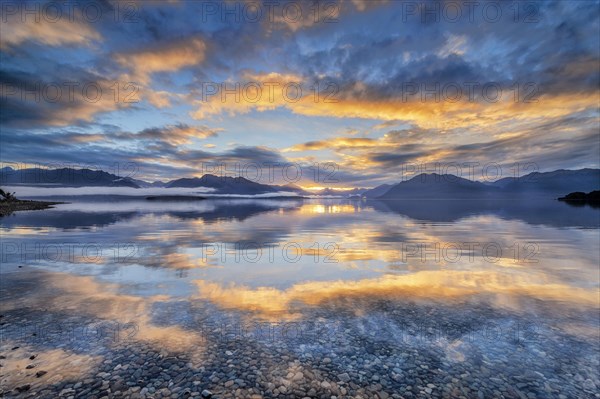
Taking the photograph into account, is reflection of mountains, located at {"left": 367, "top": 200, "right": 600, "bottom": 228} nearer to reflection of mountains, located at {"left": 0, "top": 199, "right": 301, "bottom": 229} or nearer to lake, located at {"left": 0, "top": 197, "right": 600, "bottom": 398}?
lake, located at {"left": 0, "top": 197, "right": 600, "bottom": 398}

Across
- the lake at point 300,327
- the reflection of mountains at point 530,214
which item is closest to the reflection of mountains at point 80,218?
the lake at point 300,327

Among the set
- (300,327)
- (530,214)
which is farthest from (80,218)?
(530,214)

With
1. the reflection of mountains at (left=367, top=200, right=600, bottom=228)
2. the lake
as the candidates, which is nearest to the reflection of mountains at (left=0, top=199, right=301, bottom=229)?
the lake

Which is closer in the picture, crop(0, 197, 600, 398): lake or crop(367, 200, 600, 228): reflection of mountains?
crop(0, 197, 600, 398): lake

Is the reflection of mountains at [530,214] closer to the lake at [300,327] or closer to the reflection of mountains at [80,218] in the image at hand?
the lake at [300,327]

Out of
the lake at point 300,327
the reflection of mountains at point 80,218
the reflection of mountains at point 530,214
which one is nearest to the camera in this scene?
the lake at point 300,327

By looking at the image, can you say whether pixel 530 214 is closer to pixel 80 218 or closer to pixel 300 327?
pixel 300 327

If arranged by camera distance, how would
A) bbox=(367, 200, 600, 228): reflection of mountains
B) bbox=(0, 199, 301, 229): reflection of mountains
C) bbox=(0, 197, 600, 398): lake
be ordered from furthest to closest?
bbox=(367, 200, 600, 228): reflection of mountains
bbox=(0, 199, 301, 229): reflection of mountains
bbox=(0, 197, 600, 398): lake

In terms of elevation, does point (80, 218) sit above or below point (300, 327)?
above

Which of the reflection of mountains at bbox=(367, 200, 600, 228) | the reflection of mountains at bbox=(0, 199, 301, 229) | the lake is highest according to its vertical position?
the reflection of mountains at bbox=(0, 199, 301, 229)

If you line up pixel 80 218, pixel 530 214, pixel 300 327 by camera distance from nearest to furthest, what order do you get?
pixel 300 327 < pixel 80 218 < pixel 530 214

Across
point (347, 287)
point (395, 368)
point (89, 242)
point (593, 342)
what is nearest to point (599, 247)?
point (593, 342)

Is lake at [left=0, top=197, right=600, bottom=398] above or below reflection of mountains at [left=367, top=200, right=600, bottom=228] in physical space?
below

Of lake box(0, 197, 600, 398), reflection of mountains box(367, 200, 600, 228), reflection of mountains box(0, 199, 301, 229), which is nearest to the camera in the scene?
lake box(0, 197, 600, 398)
